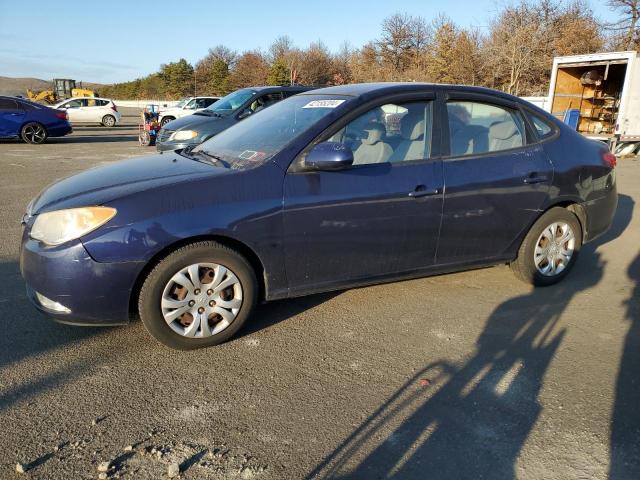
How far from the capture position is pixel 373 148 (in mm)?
3740

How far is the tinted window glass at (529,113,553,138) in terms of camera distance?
4457 millimetres

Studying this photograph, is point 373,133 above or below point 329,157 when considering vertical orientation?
above

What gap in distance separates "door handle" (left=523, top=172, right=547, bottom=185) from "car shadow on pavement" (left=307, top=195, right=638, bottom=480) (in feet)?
3.81

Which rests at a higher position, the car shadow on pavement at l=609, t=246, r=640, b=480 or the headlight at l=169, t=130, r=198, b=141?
the headlight at l=169, t=130, r=198, b=141

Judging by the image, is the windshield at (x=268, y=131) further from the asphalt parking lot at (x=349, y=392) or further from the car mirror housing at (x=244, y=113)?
the car mirror housing at (x=244, y=113)

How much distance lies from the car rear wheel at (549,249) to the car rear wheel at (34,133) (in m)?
16.5

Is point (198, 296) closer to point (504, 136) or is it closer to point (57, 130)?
point (504, 136)

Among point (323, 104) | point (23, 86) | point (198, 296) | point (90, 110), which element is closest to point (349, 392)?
point (198, 296)

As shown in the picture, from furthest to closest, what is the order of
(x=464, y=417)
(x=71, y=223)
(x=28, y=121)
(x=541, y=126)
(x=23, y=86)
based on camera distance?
(x=23, y=86), (x=28, y=121), (x=541, y=126), (x=71, y=223), (x=464, y=417)

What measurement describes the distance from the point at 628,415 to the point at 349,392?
1503mm

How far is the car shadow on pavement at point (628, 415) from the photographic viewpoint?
2.36 metres

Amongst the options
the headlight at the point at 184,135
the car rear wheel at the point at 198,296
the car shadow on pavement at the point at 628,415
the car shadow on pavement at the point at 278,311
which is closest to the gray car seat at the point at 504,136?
the car shadow on pavement at the point at 628,415

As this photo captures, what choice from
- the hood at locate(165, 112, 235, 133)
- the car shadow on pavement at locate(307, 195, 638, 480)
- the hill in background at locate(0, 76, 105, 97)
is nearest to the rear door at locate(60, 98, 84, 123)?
the hood at locate(165, 112, 235, 133)

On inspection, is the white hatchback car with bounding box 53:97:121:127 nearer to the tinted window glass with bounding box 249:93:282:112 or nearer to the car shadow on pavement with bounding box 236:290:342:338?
the tinted window glass with bounding box 249:93:282:112
